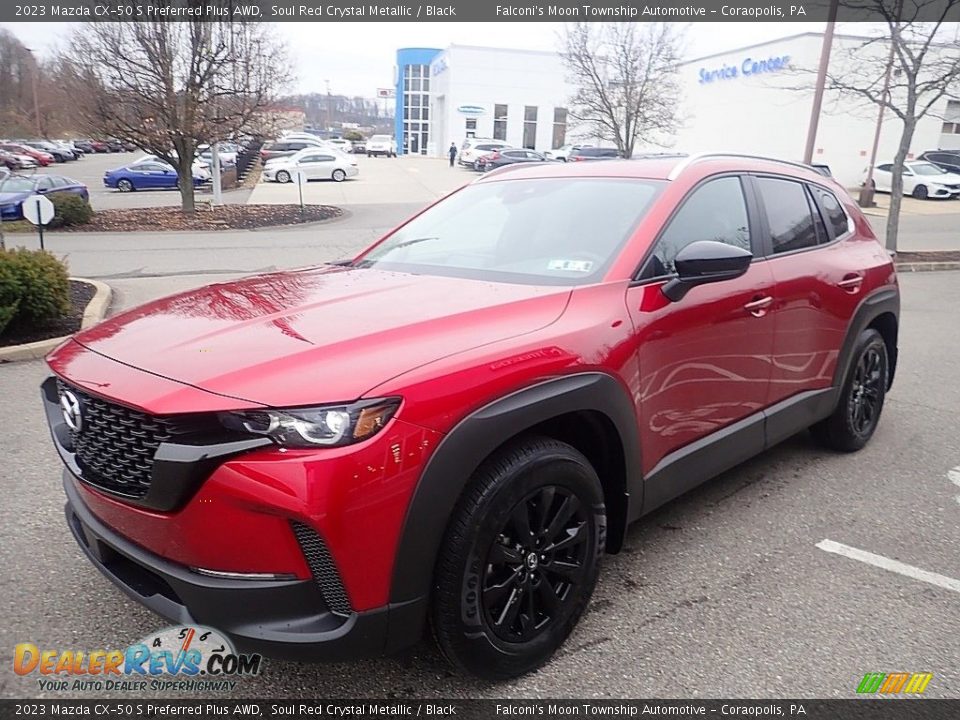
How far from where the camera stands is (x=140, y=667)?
2545mm

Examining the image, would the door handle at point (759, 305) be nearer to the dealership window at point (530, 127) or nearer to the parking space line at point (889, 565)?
the parking space line at point (889, 565)

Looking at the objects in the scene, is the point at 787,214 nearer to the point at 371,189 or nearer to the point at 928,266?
the point at 928,266

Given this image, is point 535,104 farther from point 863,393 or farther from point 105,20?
point 863,393

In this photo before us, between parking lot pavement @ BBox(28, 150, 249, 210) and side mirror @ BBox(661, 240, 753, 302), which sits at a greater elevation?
side mirror @ BBox(661, 240, 753, 302)

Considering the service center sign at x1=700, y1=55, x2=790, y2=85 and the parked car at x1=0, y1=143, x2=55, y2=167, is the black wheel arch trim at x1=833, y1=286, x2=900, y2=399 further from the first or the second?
the parked car at x1=0, y1=143, x2=55, y2=167

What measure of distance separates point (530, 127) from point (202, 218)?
50.0 meters

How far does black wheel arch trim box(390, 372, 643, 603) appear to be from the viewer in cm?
204

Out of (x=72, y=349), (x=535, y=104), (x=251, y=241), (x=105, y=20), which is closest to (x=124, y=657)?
(x=72, y=349)

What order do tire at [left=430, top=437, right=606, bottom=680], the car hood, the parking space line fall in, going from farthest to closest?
the parking space line
tire at [left=430, top=437, right=606, bottom=680]
the car hood

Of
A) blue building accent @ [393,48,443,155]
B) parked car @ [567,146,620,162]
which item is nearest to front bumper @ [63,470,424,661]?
parked car @ [567,146,620,162]

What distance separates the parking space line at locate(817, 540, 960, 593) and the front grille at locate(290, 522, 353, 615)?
2521 millimetres

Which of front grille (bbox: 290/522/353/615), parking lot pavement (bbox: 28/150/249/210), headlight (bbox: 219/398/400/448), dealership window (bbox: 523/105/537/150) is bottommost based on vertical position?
parking lot pavement (bbox: 28/150/249/210)

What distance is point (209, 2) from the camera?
19.5 meters

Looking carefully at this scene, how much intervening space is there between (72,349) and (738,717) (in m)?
2.56
